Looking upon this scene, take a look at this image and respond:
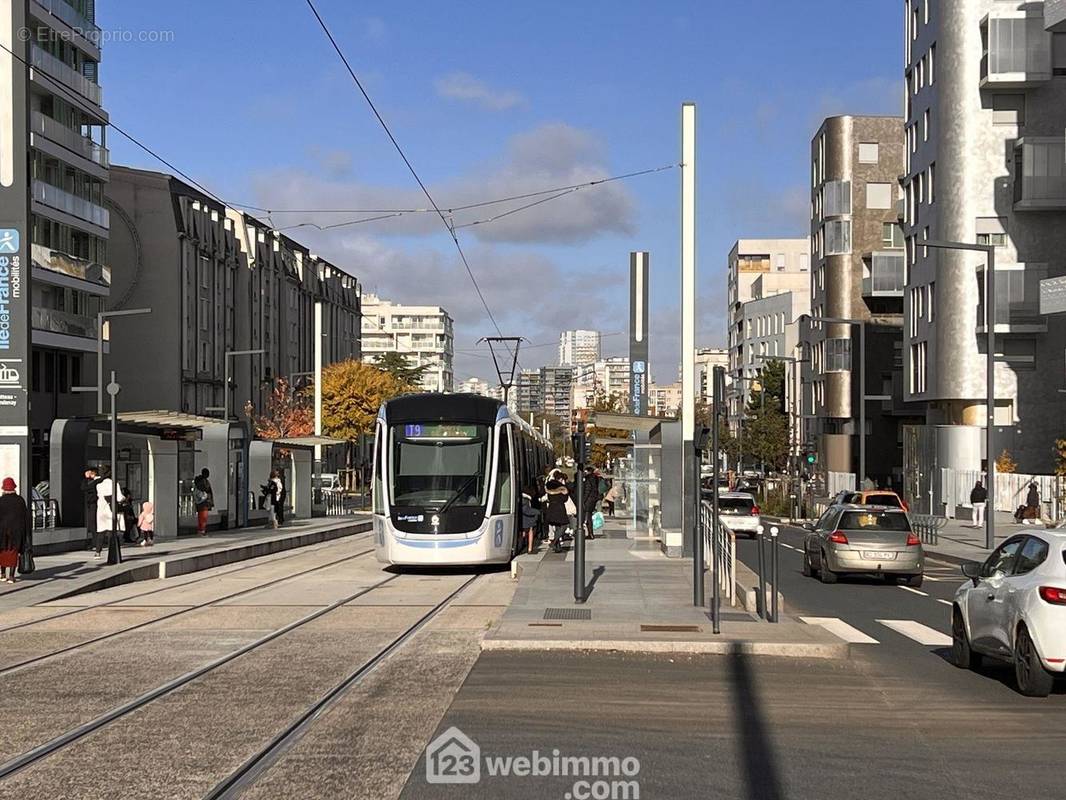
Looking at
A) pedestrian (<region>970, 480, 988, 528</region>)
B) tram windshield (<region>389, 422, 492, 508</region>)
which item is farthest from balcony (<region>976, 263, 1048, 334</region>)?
tram windshield (<region>389, 422, 492, 508</region>)

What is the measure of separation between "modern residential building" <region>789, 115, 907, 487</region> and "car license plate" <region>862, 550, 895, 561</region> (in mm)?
56715

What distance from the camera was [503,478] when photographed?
26875 millimetres

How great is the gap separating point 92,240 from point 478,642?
2192 inches

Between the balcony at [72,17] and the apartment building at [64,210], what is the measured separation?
43 mm

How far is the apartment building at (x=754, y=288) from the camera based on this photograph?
137m

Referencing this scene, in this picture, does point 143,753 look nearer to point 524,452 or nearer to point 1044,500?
point 524,452

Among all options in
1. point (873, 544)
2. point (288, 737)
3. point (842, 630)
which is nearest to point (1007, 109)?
point (873, 544)

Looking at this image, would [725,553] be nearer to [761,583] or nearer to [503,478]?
[761,583]

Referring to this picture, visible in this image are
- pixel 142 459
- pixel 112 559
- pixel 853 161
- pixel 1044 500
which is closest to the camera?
pixel 112 559

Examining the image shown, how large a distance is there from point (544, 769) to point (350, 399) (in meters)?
86.1

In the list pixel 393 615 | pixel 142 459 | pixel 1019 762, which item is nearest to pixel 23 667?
pixel 393 615

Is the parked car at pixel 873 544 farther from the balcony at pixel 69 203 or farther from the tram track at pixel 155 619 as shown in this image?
the balcony at pixel 69 203

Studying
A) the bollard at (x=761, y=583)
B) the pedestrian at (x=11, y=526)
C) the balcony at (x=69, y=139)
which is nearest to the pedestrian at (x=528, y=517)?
the pedestrian at (x=11, y=526)

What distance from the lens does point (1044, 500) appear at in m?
54.0
